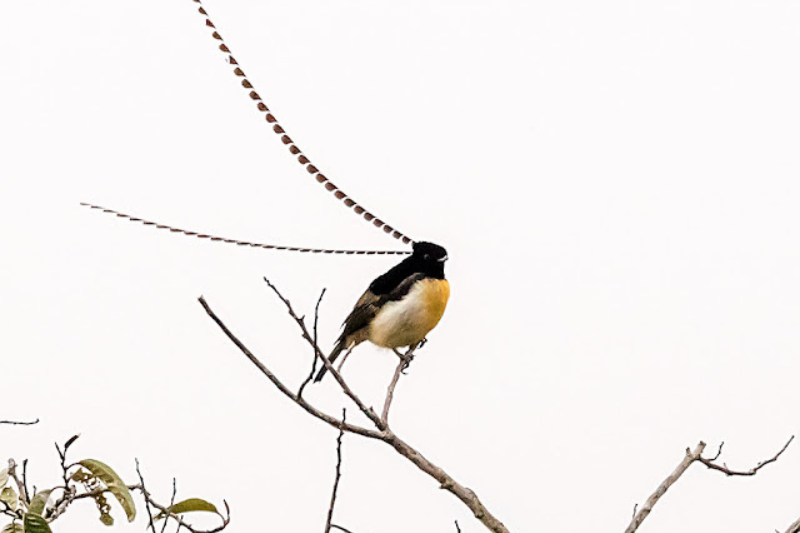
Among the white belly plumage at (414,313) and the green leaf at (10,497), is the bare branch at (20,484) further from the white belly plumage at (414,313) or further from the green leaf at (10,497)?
the white belly plumage at (414,313)

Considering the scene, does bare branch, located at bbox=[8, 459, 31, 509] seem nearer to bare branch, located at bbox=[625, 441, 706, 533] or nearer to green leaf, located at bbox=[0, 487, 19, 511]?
green leaf, located at bbox=[0, 487, 19, 511]

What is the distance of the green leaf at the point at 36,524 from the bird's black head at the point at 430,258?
105 inches

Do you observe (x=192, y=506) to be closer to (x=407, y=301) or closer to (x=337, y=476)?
(x=337, y=476)

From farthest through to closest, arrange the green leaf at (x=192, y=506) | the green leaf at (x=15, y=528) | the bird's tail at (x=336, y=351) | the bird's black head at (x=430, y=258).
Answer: the bird's tail at (x=336, y=351) → the bird's black head at (x=430, y=258) → the green leaf at (x=192, y=506) → the green leaf at (x=15, y=528)

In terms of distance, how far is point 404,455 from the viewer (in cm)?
289

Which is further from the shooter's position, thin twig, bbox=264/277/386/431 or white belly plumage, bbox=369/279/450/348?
white belly plumage, bbox=369/279/450/348

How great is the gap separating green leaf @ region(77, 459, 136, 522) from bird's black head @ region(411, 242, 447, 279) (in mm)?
2452

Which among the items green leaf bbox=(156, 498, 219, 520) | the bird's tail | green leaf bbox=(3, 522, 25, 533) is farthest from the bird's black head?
green leaf bbox=(3, 522, 25, 533)

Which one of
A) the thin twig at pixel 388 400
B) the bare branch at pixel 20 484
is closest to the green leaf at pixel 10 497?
the bare branch at pixel 20 484

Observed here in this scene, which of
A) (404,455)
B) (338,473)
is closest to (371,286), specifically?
(404,455)

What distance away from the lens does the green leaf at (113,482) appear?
99.5 inches

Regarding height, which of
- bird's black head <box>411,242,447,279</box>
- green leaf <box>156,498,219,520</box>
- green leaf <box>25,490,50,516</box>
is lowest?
green leaf <box>25,490,50,516</box>

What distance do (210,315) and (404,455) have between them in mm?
665

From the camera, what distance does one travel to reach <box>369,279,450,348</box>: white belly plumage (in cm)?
491
